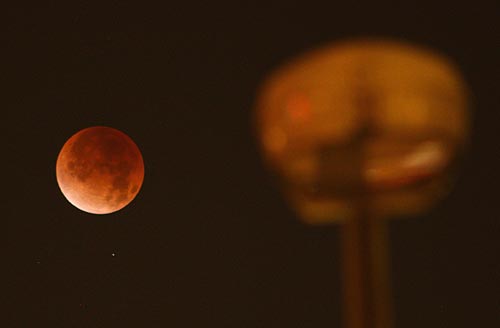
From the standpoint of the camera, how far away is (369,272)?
0.26m

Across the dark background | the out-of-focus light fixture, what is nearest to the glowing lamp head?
the out-of-focus light fixture

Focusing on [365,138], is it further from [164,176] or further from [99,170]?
[164,176]

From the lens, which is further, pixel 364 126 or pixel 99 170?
pixel 99 170

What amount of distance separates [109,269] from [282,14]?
1.15 m

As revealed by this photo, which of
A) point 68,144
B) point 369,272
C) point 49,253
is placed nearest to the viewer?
point 369,272

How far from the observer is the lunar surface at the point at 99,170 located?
1537 mm

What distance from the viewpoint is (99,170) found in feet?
5.02

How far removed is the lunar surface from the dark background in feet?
2.96

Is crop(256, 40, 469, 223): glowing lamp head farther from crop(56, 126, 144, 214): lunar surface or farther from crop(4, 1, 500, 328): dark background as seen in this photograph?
crop(4, 1, 500, 328): dark background

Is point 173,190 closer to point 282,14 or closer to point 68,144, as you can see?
point 282,14

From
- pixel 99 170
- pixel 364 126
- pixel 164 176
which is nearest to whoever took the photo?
pixel 364 126

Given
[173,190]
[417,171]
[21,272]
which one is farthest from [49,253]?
[417,171]

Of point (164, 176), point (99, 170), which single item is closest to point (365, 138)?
point (99, 170)

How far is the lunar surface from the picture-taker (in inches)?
60.5
